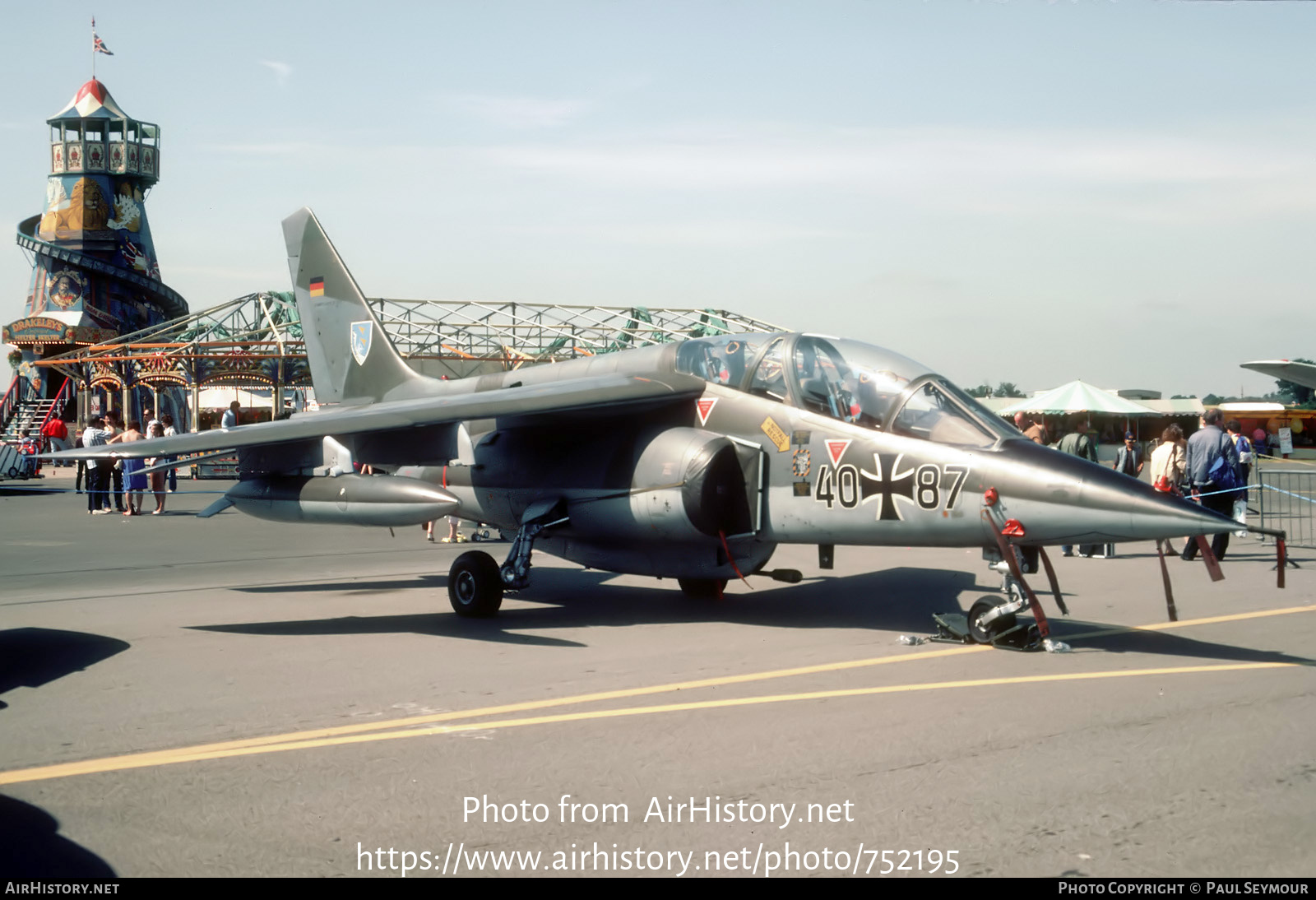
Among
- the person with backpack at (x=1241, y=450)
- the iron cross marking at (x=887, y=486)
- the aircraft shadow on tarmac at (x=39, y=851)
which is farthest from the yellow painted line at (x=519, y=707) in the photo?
the person with backpack at (x=1241, y=450)

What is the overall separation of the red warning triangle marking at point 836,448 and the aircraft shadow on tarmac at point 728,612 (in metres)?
1.64

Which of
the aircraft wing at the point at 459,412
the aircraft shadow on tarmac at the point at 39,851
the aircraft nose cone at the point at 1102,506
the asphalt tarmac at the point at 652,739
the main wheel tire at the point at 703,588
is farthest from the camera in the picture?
the main wheel tire at the point at 703,588

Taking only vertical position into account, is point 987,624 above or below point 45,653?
above

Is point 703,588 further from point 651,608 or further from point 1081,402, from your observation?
point 1081,402

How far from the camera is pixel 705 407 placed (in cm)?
1005

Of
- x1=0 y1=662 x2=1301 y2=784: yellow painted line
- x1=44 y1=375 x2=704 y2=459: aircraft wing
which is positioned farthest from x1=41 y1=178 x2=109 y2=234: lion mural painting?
x1=0 y1=662 x2=1301 y2=784: yellow painted line

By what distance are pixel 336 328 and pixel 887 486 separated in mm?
8452

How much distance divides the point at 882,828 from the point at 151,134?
3214 inches

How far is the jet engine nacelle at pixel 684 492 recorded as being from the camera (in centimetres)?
938

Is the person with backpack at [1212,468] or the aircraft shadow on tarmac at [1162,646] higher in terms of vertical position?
the person with backpack at [1212,468]

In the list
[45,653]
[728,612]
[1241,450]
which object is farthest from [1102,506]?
[1241,450]

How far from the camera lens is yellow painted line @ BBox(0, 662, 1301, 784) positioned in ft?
A: 17.8

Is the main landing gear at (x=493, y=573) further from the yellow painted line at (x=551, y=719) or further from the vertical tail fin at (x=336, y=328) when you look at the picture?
the vertical tail fin at (x=336, y=328)

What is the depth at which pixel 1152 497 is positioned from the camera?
24.9ft
